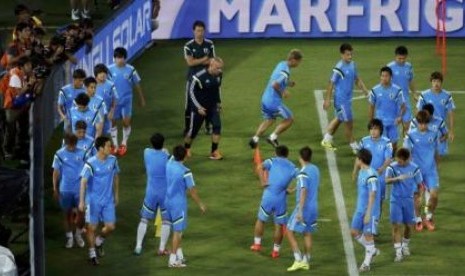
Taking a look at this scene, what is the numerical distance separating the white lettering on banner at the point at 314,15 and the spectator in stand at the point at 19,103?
10.5 metres

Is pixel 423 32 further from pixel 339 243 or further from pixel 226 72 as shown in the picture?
pixel 339 243

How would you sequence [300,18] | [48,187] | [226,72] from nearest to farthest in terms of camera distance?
1. [48,187]
2. [226,72]
3. [300,18]

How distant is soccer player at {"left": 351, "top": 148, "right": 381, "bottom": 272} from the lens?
2056 cm

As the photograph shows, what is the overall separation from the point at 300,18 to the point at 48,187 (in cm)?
1107

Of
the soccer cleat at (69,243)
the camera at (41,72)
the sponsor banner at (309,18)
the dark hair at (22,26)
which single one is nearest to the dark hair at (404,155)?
the soccer cleat at (69,243)

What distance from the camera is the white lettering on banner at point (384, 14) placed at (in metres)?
33.6

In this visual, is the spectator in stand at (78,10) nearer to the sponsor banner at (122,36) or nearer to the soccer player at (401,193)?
the sponsor banner at (122,36)

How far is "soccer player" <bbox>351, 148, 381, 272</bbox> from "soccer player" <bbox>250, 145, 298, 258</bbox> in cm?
95

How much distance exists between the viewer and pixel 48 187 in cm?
2420

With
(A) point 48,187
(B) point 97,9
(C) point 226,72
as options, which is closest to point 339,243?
(A) point 48,187

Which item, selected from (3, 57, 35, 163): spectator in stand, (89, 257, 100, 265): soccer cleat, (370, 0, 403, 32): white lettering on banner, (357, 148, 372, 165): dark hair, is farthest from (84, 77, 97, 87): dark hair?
(370, 0, 403, 32): white lettering on banner

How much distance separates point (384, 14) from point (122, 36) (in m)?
6.29

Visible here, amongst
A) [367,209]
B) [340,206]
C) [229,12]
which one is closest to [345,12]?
[229,12]

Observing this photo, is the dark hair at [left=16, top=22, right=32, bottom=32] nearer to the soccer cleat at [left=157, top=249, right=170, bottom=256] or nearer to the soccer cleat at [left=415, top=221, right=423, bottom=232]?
the soccer cleat at [left=157, top=249, right=170, bottom=256]
